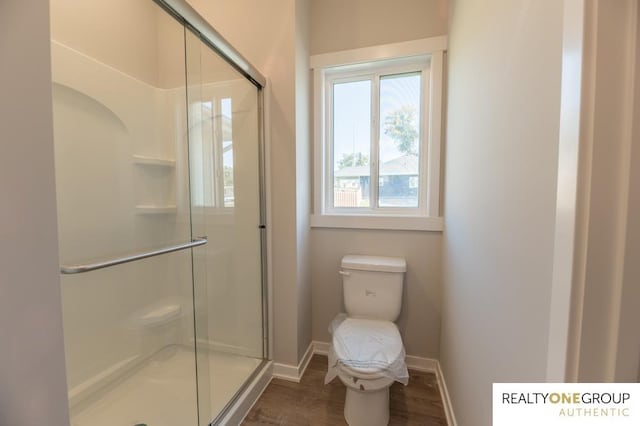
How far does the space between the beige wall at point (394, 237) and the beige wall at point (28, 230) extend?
1.54 m

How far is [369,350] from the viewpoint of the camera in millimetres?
1297

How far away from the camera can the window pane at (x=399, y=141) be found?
185cm

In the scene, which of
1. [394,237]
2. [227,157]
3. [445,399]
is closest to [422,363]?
[445,399]

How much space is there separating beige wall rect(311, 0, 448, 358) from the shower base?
2.57 feet

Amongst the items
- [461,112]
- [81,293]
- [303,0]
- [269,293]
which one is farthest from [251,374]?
[303,0]

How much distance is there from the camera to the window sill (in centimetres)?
174

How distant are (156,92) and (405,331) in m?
2.36

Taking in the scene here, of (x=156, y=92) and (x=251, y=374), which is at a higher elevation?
(x=156, y=92)

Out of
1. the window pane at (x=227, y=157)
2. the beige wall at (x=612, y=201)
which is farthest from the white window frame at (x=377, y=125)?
the beige wall at (x=612, y=201)

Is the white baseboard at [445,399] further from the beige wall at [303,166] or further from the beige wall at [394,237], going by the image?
the beige wall at [303,166]

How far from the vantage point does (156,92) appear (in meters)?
1.73

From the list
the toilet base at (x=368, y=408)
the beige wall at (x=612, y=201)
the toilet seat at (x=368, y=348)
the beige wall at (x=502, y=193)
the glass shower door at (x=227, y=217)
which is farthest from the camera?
the glass shower door at (x=227, y=217)

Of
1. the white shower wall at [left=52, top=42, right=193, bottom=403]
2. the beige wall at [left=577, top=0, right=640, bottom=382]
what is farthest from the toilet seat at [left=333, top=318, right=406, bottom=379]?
the white shower wall at [left=52, top=42, right=193, bottom=403]

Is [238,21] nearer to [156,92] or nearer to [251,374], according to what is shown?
[156,92]
